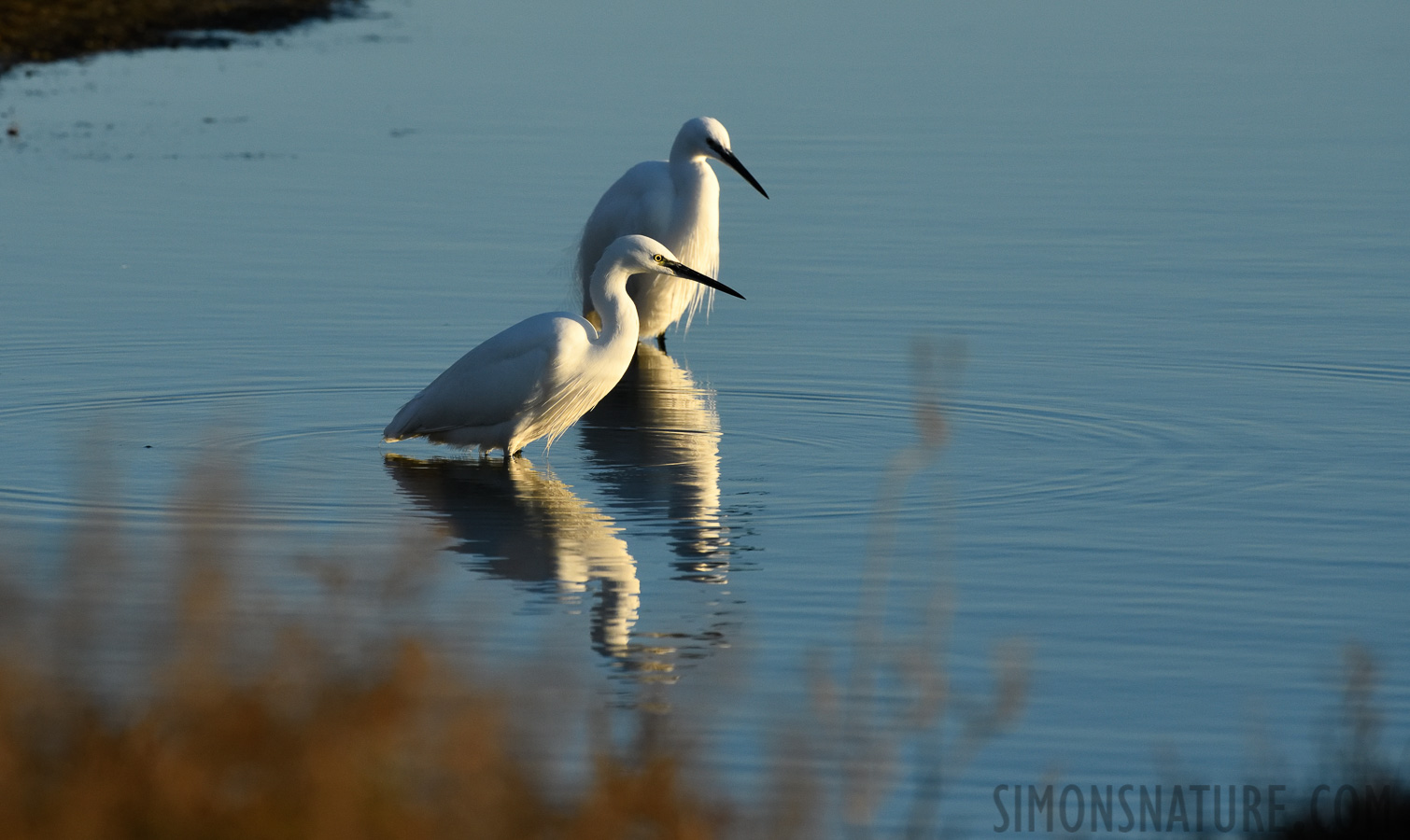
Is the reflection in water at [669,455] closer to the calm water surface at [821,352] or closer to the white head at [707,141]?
the calm water surface at [821,352]

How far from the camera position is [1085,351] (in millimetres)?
10289

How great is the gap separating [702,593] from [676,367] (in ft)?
15.9

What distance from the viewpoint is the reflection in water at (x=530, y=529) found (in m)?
6.37

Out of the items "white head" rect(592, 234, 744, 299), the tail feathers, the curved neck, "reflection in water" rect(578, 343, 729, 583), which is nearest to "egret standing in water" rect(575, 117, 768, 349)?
"reflection in water" rect(578, 343, 729, 583)

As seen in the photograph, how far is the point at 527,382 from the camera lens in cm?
836

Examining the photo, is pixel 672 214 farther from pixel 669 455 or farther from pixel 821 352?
pixel 669 455

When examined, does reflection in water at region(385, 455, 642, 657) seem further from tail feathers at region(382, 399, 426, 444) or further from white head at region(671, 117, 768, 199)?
white head at region(671, 117, 768, 199)

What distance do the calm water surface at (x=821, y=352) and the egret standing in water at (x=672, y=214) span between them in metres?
0.34

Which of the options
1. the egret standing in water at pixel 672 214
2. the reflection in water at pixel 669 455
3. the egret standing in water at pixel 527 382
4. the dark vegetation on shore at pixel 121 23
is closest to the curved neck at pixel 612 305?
the egret standing in water at pixel 527 382

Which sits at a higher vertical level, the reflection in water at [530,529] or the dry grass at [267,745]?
the dry grass at [267,745]

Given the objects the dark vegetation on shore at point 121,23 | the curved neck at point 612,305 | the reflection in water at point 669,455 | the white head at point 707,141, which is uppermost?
the dark vegetation on shore at point 121,23

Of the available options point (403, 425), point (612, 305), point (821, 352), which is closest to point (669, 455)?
point (612, 305)

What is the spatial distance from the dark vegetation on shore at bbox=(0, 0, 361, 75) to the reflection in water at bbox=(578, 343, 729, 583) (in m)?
12.5

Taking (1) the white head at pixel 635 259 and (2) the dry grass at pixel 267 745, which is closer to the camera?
(2) the dry grass at pixel 267 745
